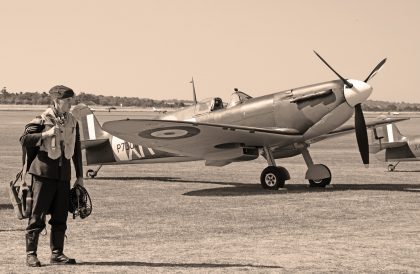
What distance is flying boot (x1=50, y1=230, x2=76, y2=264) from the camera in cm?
716

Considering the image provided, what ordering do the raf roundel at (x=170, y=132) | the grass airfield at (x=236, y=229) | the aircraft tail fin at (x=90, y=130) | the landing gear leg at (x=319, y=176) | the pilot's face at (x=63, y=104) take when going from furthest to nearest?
1. the aircraft tail fin at (x=90, y=130)
2. the landing gear leg at (x=319, y=176)
3. the raf roundel at (x=170, y=132)
4. the grass airfield at (x=236, y=229)
5. the pilot's face at (x=63, y=104)

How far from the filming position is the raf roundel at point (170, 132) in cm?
1446

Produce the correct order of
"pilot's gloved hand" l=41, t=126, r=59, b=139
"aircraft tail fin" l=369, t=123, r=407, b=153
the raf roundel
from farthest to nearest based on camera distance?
"aircraft tail fin" l=369, t=123, r=407, b=153
the raf roundel
"pilot's gloved hand" l=41, t=126, r=59, b=139

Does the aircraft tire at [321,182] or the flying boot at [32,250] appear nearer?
the flying boot at [32,250]

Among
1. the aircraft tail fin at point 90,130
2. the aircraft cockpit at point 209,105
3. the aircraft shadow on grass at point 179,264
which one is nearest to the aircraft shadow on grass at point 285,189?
the aircraft cockpit at point 209,105

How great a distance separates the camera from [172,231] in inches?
378

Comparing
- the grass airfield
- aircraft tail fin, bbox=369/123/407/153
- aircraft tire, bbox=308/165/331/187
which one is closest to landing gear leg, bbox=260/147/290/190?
the grass airfield

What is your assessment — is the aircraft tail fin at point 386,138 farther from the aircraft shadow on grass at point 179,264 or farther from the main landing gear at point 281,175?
the aircraft shadow on grass at point 179,264

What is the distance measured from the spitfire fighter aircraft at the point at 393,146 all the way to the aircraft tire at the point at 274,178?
626 cm

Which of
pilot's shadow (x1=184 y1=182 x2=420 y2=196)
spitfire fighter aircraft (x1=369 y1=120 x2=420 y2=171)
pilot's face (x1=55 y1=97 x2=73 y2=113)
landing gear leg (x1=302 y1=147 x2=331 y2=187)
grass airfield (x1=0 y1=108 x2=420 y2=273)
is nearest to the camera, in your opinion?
pilot's face (x1=55 y1=97 x2=73 y2=113)

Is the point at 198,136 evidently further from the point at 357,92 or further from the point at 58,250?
Result: the point at 58,250

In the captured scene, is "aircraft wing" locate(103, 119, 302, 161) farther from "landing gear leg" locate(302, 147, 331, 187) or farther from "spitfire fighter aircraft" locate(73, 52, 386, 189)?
"landing gear leg" locate(302, 147, 331, 187)

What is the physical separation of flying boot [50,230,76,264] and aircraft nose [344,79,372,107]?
28.8 feet

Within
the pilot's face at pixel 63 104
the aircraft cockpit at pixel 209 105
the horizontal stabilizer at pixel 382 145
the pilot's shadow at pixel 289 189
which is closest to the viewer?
the pilot's face at pixel 63 104
